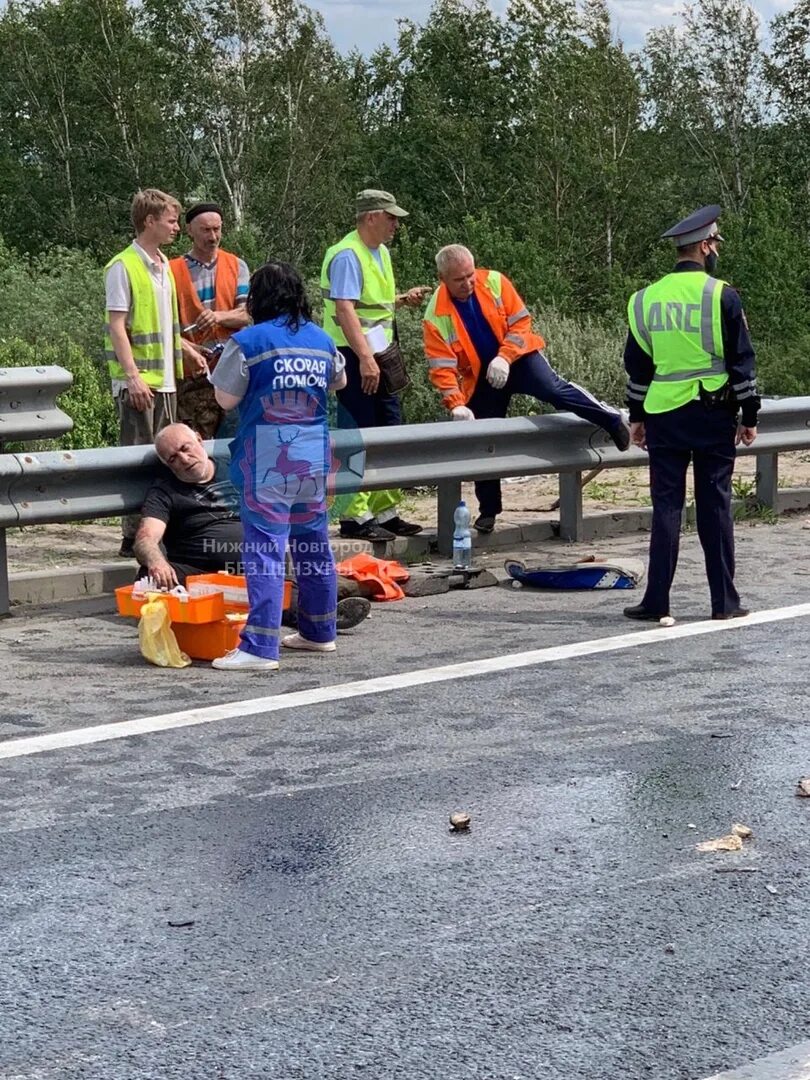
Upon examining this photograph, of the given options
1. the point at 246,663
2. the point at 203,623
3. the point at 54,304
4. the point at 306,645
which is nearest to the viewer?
the point at 246,663

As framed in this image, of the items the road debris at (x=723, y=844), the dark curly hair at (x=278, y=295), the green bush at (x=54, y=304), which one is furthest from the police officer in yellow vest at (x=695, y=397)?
the green bush at (x=54, y=304)

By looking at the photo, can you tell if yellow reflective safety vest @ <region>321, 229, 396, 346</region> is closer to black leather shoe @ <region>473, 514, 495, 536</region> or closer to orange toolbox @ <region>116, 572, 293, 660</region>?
black leather shoe @ <region>473, 514, 495, 536</region>

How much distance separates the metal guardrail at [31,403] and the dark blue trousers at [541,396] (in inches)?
99.1

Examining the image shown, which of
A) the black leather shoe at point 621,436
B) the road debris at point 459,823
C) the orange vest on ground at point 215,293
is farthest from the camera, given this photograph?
the black leather shoe at point 621,436

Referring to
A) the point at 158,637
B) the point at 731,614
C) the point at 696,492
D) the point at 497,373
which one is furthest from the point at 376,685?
the point at 497,373

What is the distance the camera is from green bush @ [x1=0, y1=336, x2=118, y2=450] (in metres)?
12.4

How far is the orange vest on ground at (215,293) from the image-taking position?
396 inches

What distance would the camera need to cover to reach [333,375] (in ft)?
24.9

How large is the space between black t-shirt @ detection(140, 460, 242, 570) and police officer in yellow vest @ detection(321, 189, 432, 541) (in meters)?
1.59

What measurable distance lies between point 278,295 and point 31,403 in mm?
2483

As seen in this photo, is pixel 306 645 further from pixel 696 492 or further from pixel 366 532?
pixel 366 532

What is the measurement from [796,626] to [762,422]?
3544 mm

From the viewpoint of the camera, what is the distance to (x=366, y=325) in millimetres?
10352

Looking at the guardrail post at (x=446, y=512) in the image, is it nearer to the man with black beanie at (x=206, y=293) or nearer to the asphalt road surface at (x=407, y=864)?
the man with black beanie at (x=206, y=293)
